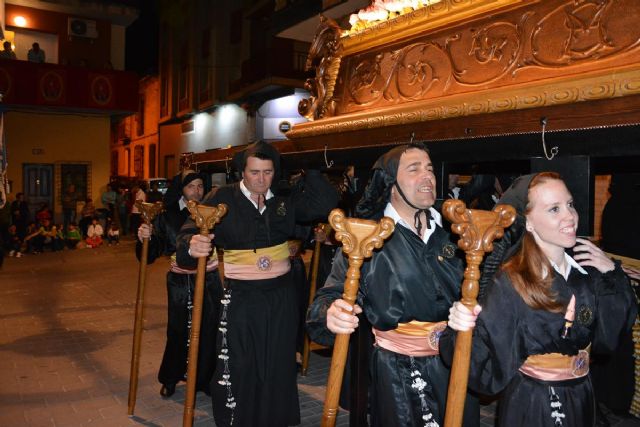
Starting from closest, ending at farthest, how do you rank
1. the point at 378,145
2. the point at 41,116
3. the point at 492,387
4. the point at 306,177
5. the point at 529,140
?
the point at 492,387
the point at 529,140
the point at 378,145
the point at 306,177
the point at 41,116

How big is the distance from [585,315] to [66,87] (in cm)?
1813

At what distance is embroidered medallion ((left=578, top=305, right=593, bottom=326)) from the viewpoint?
2.33 meters

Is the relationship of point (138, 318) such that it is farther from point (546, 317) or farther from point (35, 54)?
point (35, 54)

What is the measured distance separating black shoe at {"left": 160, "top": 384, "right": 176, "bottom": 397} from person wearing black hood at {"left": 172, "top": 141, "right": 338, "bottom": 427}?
1071 millimetres

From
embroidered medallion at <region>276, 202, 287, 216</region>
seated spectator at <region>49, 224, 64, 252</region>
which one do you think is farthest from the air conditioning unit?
embroidered medallion at <region>276, 202, 287, 216</region>

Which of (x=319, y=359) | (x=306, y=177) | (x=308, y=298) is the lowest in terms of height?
(x=319, y=359)

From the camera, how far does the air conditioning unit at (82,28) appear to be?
19.4m

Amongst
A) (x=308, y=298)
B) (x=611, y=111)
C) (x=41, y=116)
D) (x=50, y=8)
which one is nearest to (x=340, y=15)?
(x=308, y=298)

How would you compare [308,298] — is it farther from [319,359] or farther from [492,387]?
[492,387]

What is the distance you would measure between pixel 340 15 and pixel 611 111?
681 centimetres

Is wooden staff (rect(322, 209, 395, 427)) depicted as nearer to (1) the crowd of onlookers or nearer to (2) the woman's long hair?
(2) the woman's long hair

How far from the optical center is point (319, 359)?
239 inches

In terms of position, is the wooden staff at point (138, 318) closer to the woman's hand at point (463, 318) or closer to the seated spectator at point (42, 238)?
the woman's hand at point (463, 318)

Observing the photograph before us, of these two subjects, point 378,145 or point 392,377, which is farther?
point 378,145
